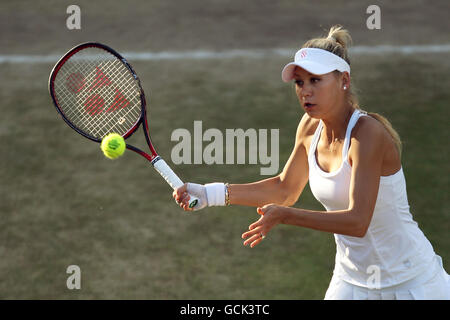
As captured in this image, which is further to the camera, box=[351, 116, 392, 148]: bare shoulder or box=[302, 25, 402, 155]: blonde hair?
box=[302, 25, 402, 155]: blonde hair

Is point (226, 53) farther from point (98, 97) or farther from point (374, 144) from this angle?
point (374, 144)

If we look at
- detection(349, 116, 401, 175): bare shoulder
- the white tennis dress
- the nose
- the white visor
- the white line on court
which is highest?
the white line on court

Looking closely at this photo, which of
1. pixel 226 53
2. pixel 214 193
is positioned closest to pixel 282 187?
pixel 214 193

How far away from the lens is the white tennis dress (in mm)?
3904

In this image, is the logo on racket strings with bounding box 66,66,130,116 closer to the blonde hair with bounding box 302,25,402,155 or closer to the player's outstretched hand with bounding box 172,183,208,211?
the player's outstretched hand with bounding box 172,183,208,211

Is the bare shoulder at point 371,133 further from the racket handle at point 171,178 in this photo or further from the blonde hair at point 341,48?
the racket handle at point 171,178

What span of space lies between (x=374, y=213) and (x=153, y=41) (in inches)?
287

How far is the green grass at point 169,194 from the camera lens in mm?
6480

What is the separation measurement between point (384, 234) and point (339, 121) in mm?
618

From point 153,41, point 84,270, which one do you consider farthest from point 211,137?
point 153,41

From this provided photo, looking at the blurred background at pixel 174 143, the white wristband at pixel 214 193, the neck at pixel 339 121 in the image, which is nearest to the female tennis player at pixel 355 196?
the neck at pixel 339 121

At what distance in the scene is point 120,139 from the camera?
4.28 metres

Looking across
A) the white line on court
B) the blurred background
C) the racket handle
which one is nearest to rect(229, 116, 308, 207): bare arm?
the racket handle

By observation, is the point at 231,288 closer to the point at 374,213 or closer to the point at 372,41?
the point at 374,213
